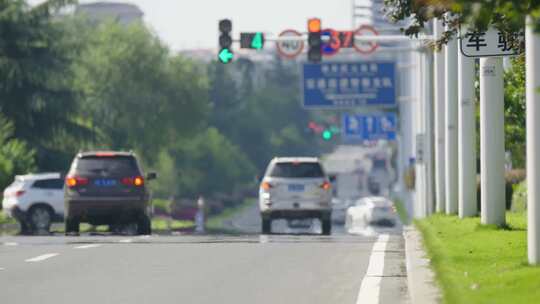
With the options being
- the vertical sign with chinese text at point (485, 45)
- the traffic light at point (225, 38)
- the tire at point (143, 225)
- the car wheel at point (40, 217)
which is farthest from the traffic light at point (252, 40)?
the vertical sign with chinese text at point (485, 45)

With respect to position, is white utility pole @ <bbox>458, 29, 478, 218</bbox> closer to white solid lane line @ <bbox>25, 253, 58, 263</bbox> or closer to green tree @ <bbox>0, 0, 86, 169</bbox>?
white solid lane line @ <bbox>25, 253, 58, 263</bbox>

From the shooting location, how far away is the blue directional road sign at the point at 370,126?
7812cm

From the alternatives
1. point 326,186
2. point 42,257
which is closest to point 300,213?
point 326,186

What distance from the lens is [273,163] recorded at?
115ft

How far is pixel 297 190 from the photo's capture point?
34.5 metres

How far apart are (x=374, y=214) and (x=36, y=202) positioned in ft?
105

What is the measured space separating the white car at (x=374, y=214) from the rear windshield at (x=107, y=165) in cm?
3839

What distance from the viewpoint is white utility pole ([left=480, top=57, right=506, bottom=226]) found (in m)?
22.6

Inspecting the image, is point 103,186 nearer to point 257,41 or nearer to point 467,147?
point 467,147

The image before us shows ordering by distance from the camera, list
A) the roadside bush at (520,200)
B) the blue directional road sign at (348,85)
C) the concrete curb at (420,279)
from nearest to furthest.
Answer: the concrete curb at (420,279)
the roadside bush at (520,200)
the blue directional road sign at (348,85)

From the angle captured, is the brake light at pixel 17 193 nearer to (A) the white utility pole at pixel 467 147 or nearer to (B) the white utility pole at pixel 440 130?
(B) the white utility pole at pixel 440 130

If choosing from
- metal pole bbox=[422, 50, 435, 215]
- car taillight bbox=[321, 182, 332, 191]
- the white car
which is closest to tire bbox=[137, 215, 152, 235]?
car taillight bbox=[321, 182, 332, 191]

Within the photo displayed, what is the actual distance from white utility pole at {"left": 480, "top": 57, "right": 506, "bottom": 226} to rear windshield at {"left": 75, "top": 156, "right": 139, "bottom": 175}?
9.52m

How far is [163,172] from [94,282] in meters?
92.8
